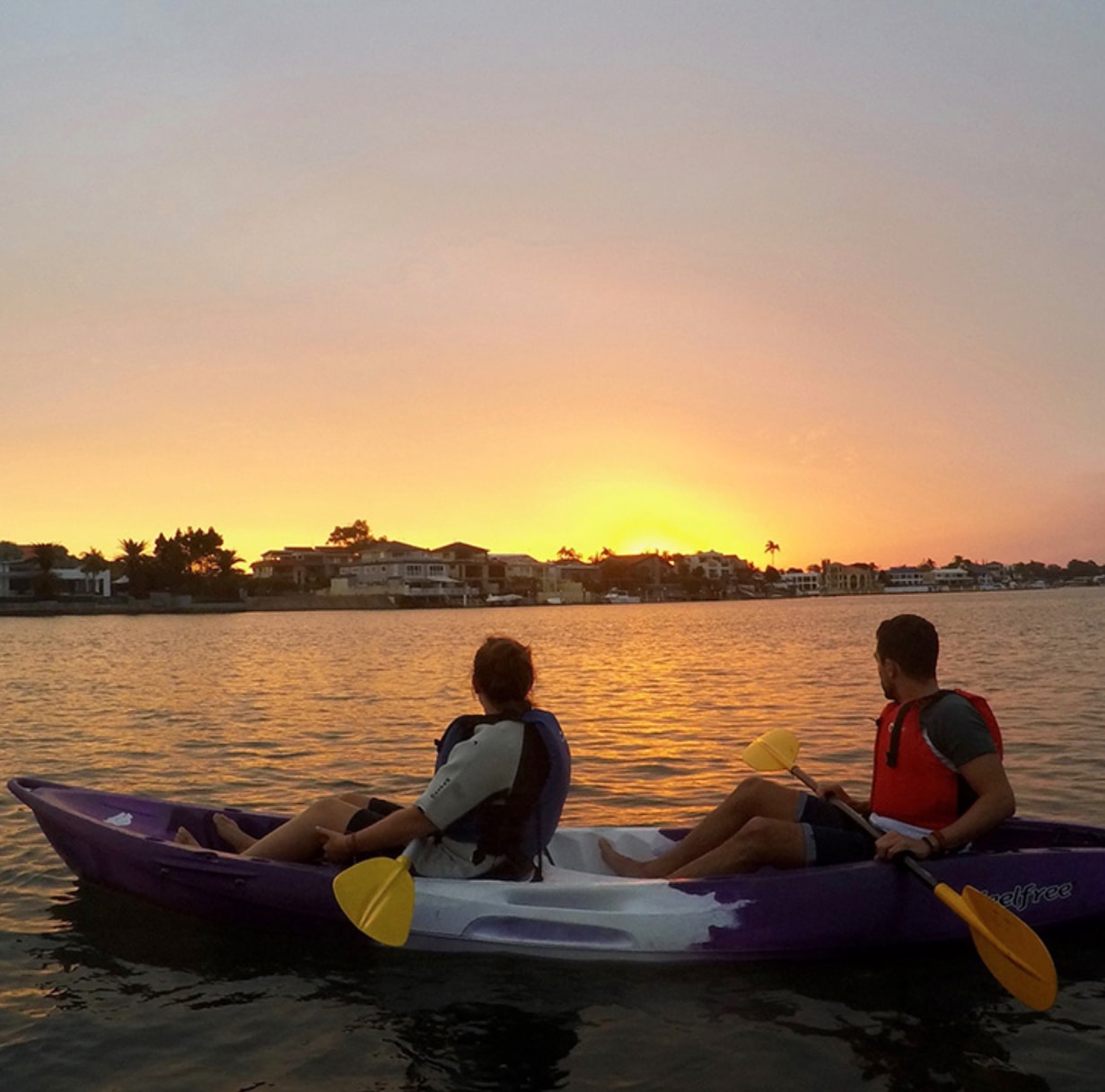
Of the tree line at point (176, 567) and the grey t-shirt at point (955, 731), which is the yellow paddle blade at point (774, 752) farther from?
the tree line at point (176, 567)

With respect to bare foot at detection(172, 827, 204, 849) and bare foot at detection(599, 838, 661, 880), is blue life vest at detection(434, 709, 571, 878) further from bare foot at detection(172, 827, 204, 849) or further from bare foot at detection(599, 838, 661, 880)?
bare foot at detection(172, 827, 204, 849)

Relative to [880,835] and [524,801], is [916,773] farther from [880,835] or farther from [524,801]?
[524,801]

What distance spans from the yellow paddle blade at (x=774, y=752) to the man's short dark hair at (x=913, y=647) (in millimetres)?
1950

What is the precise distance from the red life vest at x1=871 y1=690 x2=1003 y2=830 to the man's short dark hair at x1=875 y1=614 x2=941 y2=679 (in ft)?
0.46

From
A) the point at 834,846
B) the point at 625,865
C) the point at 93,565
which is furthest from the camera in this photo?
the point at 93,565

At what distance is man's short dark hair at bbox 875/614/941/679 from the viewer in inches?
199

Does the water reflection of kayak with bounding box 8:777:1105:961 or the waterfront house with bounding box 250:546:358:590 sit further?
the waterfront house with bounding box 250:546:358:590

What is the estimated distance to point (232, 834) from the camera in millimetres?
6543

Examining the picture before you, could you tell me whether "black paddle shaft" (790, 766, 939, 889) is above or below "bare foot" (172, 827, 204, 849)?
above

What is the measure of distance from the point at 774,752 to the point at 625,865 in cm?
146

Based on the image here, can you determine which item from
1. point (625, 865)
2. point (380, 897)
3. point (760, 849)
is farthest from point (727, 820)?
point (380, 897)

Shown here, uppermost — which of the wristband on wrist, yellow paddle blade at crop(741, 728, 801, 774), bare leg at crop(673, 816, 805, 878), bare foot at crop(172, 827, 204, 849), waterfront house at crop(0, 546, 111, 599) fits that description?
waterfront house at crop(0, 546, 111, 599)

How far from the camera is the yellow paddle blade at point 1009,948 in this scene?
456 cm

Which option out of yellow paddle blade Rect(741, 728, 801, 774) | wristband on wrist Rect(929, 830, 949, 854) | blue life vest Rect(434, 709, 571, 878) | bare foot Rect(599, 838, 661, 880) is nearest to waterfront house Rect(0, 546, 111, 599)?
yellow paddle blade Rect(741, 728, 801, 774)
